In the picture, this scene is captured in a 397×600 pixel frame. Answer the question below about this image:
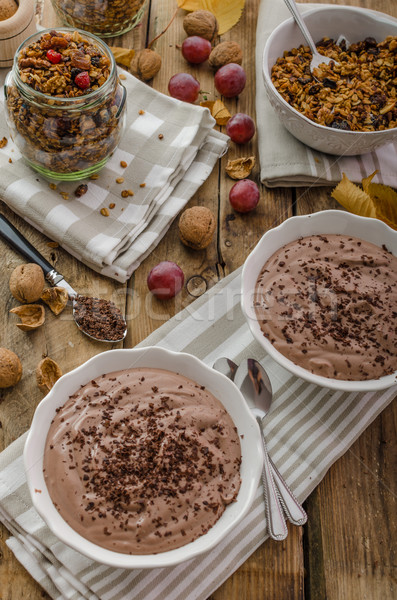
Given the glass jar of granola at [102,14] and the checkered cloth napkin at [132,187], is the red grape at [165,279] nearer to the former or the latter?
the checkered cloth napkin at [132,187]

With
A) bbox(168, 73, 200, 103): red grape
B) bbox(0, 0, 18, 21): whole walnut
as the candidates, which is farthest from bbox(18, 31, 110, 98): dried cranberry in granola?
bbox(168, 73, 200, 103): red grape

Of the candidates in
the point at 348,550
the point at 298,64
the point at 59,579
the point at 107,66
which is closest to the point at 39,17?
the point at 107,66

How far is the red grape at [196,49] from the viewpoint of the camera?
2715 mm

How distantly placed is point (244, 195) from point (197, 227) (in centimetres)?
26

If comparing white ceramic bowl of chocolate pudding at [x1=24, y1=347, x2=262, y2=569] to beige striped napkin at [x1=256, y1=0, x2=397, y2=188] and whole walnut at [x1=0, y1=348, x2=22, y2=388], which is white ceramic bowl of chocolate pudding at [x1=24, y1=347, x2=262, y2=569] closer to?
whole walnut at [x1=0, y1=348, x2=22, y2=388]

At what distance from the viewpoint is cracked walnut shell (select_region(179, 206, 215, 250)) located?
2340mm

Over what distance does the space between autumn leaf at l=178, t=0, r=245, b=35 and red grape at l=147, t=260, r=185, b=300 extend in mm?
1277

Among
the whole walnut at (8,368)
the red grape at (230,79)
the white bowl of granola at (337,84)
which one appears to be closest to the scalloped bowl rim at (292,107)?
the white bowl of granola at (337,84)

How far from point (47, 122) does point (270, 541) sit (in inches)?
63.6

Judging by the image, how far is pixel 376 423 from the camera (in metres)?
2.22

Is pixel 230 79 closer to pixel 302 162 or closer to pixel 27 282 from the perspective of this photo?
pixel 302 162

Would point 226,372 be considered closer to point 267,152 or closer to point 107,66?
point 267,152

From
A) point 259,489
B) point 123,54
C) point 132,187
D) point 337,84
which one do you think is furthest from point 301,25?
point 259,489

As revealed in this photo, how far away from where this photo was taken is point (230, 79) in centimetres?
265
